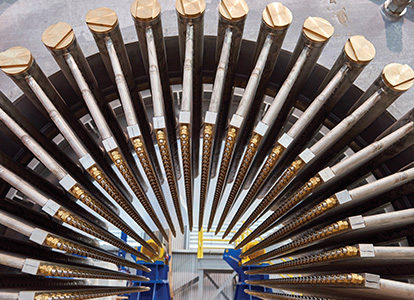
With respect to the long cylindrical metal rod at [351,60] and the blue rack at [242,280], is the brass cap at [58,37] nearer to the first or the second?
the long cylindrical metal rod at [351,60]

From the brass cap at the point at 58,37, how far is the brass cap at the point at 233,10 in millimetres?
1487

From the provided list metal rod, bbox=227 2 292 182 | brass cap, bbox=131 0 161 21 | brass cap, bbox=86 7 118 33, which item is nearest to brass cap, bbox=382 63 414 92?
metal rod, bbox=227 2 292 182

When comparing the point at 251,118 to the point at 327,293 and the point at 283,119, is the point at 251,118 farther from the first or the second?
the point at 327,293

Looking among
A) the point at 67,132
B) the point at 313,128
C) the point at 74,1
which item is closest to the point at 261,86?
the point at 313,128

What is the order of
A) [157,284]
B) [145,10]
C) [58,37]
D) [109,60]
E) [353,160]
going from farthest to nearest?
1. [157,284]
2. [109,60]
3. [145,10]
4. [58,37]
5. [353,160]

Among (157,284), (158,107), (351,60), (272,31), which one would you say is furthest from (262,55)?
(157,284)

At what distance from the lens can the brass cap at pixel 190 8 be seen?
297 centimetres

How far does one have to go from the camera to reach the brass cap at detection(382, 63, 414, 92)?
2668 mm

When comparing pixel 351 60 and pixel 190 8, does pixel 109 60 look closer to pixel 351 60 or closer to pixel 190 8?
pixel 190 8

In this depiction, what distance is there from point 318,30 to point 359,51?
16.7 inches

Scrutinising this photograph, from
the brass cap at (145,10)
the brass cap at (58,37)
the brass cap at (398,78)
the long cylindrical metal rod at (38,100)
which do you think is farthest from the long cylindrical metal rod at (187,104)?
the brass cap at (398,78)

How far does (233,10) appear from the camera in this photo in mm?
2998

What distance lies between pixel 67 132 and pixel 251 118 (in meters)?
2.27

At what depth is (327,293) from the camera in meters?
3.09
